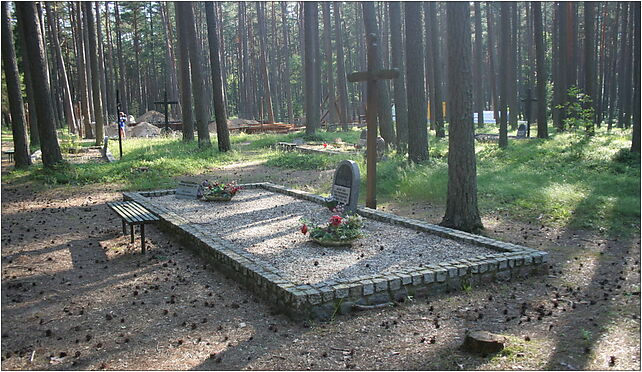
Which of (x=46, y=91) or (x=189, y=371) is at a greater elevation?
(x=46, y=91)

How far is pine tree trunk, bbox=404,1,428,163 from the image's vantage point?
1376 cm

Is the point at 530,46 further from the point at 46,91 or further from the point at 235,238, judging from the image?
the point at 235,238

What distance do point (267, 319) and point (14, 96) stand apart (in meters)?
13.7

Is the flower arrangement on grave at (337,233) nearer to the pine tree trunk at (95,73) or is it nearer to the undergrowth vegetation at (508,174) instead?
the undergrowth vegetation at (508,174)

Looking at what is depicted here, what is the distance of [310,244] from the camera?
24.7 ft

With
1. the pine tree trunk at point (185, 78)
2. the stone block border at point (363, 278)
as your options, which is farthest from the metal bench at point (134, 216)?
the pine tree trunk at point (185, 78)

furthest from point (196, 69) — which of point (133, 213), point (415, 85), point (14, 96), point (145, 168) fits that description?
point (133, 213)

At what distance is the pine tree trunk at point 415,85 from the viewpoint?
1376 cm

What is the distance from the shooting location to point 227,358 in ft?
14.3

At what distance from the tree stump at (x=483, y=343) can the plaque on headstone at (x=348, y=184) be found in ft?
15.8

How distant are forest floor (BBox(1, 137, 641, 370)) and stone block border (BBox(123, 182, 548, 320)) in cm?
13

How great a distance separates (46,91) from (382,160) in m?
9.54

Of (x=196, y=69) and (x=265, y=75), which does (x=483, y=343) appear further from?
(x=265, y=75)

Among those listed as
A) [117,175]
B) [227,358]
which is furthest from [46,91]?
[227,358]
